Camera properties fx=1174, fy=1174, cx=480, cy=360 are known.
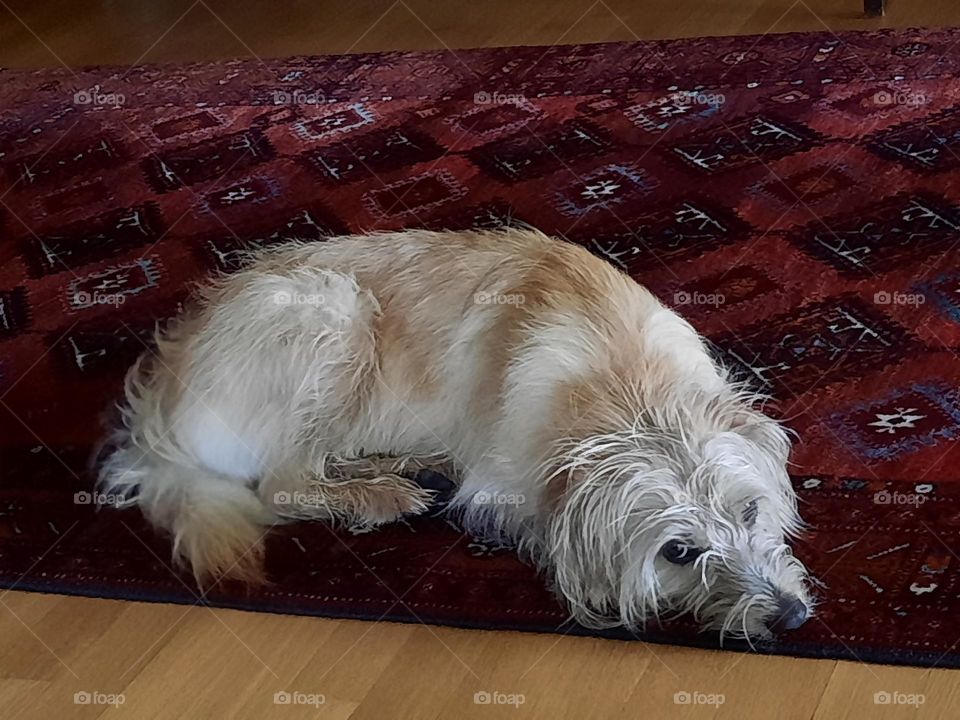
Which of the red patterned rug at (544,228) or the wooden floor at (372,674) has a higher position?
the red patterned rug at (544,228)

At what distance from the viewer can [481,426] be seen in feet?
6.81

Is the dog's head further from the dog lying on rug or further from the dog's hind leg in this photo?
the dog's hind leg

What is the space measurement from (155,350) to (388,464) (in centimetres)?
74

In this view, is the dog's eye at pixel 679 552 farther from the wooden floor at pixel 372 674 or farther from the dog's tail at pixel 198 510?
the dog's tail at pixel 198 510

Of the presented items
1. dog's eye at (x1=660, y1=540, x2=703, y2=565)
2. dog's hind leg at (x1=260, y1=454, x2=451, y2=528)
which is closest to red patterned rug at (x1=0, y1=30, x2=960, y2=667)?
dog's hind leg at (x1=260, y1=454, x2=451, y2=528)

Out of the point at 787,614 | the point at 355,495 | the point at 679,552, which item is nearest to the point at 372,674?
the point at 355,495

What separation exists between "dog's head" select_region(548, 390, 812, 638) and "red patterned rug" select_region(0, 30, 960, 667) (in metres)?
0.09

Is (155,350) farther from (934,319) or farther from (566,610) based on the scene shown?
(934,319)

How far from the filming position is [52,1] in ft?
18.5

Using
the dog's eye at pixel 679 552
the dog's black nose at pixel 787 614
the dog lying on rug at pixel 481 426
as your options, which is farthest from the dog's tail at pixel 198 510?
the dog's black nose at pixel 787 614

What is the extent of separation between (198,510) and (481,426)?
1.72 feet

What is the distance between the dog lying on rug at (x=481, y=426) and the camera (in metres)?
1.76

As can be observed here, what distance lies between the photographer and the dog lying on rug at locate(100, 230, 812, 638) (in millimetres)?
1762

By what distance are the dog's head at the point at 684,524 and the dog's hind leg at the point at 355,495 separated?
40 cm
